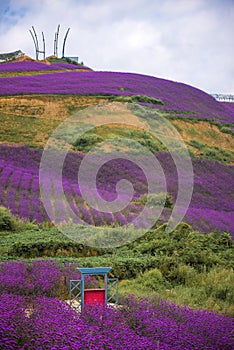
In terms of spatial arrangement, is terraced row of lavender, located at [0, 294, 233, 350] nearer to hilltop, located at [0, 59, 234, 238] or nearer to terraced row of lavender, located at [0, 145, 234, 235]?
terraced row of lavender, located at [0, 145, 234, 235]

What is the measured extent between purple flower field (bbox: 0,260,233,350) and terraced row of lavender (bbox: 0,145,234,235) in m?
9.33

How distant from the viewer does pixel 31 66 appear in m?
47.5

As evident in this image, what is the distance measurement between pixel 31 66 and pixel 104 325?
139ft

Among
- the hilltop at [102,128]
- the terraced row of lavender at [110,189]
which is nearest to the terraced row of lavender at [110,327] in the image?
the terraced row of lavender at [110,189]

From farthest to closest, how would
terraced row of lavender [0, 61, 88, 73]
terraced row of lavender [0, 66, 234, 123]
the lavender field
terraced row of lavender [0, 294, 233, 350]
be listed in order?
1. terraced row of lavender [0, 61, 88, 73]
2. terraced row of lavender [0, 66, 234, 123]
3. the lavender field
4. terraced row of lavender [0, 294, 233, 350]

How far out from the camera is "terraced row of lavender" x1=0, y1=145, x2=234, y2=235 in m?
18.7

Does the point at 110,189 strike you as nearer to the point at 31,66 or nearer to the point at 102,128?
the point at 102,128

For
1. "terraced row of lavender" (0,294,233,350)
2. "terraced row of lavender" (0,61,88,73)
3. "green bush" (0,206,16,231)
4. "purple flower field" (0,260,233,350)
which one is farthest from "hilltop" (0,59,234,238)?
"terraced row of lavender" (0,294,233,350)

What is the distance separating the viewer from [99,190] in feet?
70.1

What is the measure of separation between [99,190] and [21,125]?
1091 centimetres

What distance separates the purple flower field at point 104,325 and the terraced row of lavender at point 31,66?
37.2 meters

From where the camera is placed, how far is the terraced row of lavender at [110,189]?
61.5ft

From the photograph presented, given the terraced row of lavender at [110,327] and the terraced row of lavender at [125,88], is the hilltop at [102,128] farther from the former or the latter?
the terraced row of lavender at [110,327]

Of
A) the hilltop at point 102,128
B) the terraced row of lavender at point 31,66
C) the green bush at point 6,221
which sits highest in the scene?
the terraced row of lavender at point 31,66
